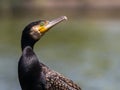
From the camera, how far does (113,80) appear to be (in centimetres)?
1622

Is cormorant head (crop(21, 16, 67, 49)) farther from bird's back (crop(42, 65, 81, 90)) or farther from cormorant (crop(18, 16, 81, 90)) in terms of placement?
bird's back (crop(42, 65, 81, 90))

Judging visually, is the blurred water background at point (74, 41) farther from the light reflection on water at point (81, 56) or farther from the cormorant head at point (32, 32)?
the cormorant head at point (32, 32)

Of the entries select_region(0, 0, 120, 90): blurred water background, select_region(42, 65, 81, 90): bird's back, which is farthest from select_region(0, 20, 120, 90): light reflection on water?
select_region(42, 65, 81, 90): bird's back

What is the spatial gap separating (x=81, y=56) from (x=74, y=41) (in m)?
5.32

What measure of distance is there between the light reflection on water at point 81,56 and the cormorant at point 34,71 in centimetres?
620

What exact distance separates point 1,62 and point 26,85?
13.0m

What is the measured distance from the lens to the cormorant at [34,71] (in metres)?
7.78

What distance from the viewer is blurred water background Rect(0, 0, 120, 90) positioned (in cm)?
1716

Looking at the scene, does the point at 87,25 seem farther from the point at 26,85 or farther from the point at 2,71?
the point at 26,85

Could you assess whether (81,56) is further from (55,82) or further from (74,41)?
(55,82)

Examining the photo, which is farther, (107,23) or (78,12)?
(78,12)

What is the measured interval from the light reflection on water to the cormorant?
620cm

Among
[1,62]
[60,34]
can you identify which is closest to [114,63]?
[1,62]

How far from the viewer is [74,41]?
89.8ft
